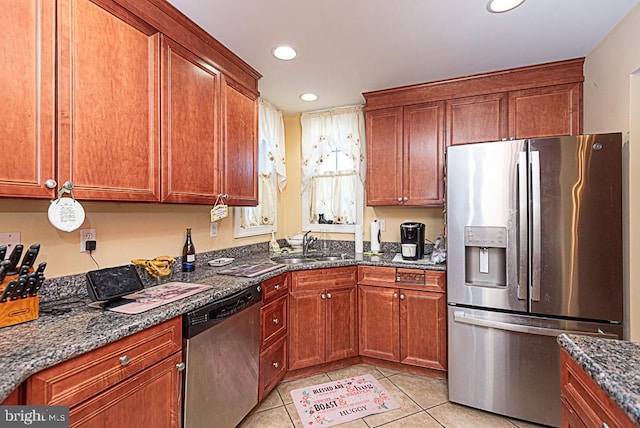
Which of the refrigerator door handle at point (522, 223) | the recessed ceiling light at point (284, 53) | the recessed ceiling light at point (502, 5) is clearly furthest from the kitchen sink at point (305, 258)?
the recessed ceiling light at point (502, 5)

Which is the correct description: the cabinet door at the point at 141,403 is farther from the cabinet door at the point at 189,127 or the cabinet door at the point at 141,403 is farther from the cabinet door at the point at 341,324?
the cabinet door at the point at 341,324

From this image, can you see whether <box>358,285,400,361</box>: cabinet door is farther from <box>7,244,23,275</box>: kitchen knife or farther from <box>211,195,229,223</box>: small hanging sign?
<box>7,244,23,275</box>: kitchen knife

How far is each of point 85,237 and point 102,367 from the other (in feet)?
2.61

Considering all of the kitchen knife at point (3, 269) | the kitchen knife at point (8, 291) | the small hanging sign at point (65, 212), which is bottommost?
the kitchen knife at point (8, 291)

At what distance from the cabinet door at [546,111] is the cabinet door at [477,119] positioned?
69 millimetres

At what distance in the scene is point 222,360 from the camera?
1.66m

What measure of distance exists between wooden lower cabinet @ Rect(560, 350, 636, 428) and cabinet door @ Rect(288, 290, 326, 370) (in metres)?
1.64

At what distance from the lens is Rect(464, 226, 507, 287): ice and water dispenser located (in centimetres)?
203

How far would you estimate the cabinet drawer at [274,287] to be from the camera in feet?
6.95

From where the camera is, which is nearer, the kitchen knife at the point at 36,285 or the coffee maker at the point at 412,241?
the kitchen knife at the point at 36,285

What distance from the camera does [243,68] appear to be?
2346 mm

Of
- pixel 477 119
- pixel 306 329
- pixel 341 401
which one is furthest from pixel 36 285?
pixel 477 119

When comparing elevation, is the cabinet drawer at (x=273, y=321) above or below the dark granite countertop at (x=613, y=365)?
below

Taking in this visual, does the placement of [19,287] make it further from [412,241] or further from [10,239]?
[412,241]
